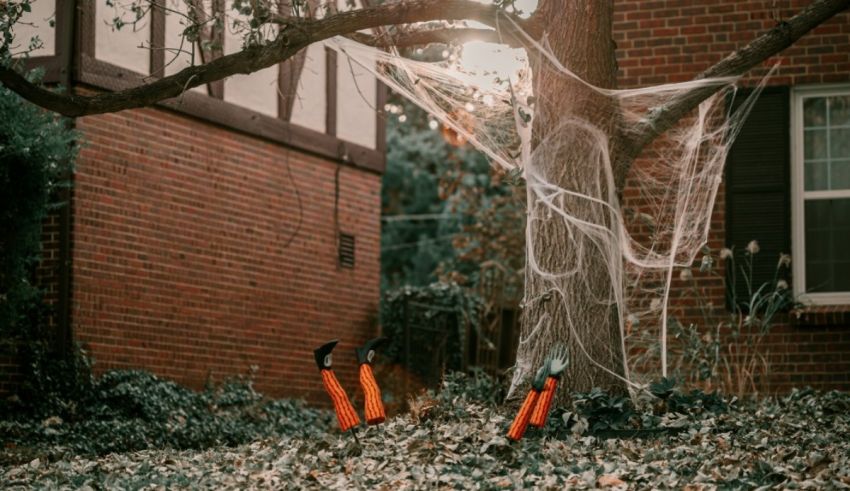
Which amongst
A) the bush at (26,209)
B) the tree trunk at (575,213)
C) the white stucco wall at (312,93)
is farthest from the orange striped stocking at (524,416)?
the white stucco wall at (312,93)

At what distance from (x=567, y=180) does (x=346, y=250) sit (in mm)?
8336

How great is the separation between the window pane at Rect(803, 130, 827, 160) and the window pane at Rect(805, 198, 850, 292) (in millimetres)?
434

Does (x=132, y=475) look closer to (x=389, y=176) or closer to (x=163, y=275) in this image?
(x=163, y=275)

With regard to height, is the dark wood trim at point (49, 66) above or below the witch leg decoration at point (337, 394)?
above

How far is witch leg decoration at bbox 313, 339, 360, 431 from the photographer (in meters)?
7.66

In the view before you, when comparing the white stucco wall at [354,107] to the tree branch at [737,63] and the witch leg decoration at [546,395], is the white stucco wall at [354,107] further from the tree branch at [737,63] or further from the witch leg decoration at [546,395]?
the witch leg decoration at [546,395]

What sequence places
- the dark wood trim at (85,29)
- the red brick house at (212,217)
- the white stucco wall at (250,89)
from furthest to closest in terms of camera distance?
the white stucco wall at (250,89) → the red brick house at (212,217) → the dark wood trim at (85,29)

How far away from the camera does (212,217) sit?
14500mm

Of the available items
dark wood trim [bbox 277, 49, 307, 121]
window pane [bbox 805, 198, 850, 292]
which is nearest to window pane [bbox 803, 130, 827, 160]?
window pane [bbox 805, 198, 850, 292]

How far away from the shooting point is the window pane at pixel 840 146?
37.9 ft

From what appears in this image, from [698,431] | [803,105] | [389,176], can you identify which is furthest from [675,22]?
[389,176]

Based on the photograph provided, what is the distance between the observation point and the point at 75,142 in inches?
491

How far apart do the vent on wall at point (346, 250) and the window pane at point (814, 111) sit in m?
6.85

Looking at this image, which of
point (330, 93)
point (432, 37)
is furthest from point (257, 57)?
point (330, 93)
